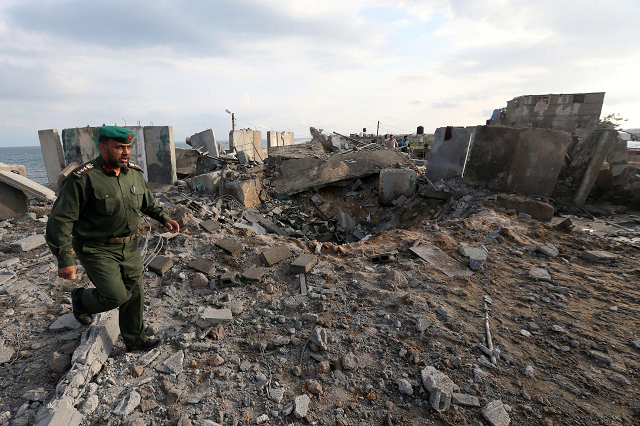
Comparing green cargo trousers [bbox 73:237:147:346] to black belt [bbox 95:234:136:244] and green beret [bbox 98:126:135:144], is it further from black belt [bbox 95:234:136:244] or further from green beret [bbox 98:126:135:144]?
green beret [bbox 98:126:135:144]

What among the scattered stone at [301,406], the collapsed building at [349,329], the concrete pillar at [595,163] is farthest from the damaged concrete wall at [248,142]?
the scattered stone at [301,406]

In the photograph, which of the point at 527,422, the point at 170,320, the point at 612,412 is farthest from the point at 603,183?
the point at 170,320

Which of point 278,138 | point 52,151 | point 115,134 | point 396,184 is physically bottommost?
point 396,184

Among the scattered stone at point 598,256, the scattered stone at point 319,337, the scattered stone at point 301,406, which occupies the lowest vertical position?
the scattered stone at point 301,406

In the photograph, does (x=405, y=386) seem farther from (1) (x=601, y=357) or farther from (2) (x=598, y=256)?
(2) (x=598, y=256)

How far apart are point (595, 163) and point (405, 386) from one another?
22.3 ft

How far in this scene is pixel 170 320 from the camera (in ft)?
8.83

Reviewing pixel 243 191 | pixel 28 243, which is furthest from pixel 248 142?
pixel 28 243

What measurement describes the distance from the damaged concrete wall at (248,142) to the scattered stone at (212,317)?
1021cm

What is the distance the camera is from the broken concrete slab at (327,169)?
7.58 meters

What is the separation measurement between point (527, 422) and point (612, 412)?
557mm

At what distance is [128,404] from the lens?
1838mm

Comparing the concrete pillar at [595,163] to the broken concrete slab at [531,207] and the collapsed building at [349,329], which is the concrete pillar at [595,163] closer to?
the collapsed building at [349,329]

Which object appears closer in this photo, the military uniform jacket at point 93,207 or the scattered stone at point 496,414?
the scattered stone at point 496,414
